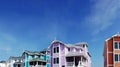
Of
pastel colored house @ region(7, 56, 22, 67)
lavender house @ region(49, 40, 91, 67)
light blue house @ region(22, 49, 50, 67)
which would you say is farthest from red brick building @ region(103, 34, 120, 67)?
pastel colored house @ region(7, 56, 22, 67)

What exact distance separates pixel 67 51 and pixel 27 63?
1982 cm

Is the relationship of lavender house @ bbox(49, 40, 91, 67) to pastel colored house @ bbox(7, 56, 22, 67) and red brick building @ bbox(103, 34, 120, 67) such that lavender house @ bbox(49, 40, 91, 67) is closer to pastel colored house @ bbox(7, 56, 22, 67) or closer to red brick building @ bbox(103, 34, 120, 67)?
red brick building @ bbox(103, 34, 120, 67)

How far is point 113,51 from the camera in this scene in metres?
52.8

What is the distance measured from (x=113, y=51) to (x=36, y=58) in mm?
31194

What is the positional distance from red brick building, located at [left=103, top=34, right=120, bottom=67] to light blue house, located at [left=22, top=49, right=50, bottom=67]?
98.0ft

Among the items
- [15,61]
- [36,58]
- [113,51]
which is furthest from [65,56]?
[15,61]

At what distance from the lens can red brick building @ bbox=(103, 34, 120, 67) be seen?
5241cm

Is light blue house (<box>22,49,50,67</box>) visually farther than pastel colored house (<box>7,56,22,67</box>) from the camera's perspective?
No

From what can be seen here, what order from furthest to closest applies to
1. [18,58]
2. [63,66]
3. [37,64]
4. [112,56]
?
[18,58]
[37,64]
[63,66]
[112,56]

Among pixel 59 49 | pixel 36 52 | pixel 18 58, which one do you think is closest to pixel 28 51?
pixel 36 52

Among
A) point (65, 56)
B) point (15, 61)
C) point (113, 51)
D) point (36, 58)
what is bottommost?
point (15, 61)

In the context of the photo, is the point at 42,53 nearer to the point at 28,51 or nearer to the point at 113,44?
the point at 28,51

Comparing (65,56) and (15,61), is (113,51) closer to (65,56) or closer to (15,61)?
(65,56)

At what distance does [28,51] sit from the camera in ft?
261
